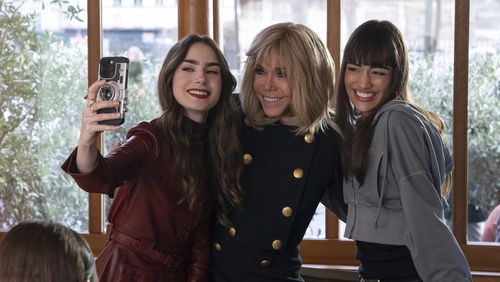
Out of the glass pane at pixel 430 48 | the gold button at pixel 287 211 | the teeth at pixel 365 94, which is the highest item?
the glass pane at pixel 430 48

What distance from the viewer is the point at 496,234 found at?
10.4 ft

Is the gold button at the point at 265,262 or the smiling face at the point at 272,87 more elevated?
the smiling face at the point at 272,87

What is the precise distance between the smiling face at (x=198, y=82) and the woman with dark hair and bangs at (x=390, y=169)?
33 cm

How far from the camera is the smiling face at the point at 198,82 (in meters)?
2.24

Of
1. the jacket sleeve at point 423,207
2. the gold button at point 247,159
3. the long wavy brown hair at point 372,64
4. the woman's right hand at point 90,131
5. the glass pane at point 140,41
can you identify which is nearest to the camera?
the woman's right hand at point 90,131

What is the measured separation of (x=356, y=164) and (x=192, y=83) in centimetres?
47

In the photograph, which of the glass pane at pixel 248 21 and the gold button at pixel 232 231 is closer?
the gold button at pixel 232 231

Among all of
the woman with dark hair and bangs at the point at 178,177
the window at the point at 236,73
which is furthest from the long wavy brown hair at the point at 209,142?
the window at the point at 236,73

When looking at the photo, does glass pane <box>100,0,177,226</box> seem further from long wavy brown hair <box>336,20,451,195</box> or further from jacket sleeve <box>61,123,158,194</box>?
long wavy brown hair <box>336,20,451,195</box>

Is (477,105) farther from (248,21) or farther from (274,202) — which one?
(274,202)

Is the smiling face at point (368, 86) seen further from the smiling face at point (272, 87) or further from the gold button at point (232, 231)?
the gold button at point (232, 231)

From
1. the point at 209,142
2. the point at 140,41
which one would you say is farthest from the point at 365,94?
the point at 140,41

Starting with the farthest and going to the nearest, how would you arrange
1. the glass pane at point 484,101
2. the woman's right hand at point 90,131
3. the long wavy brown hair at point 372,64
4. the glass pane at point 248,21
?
the glass pane at point 248,21 < the glass pane at point 484,101 < the long wavy brown hair at point 372,64 < the woman's right hand at point 90,131

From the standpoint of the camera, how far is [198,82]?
2236 mm
